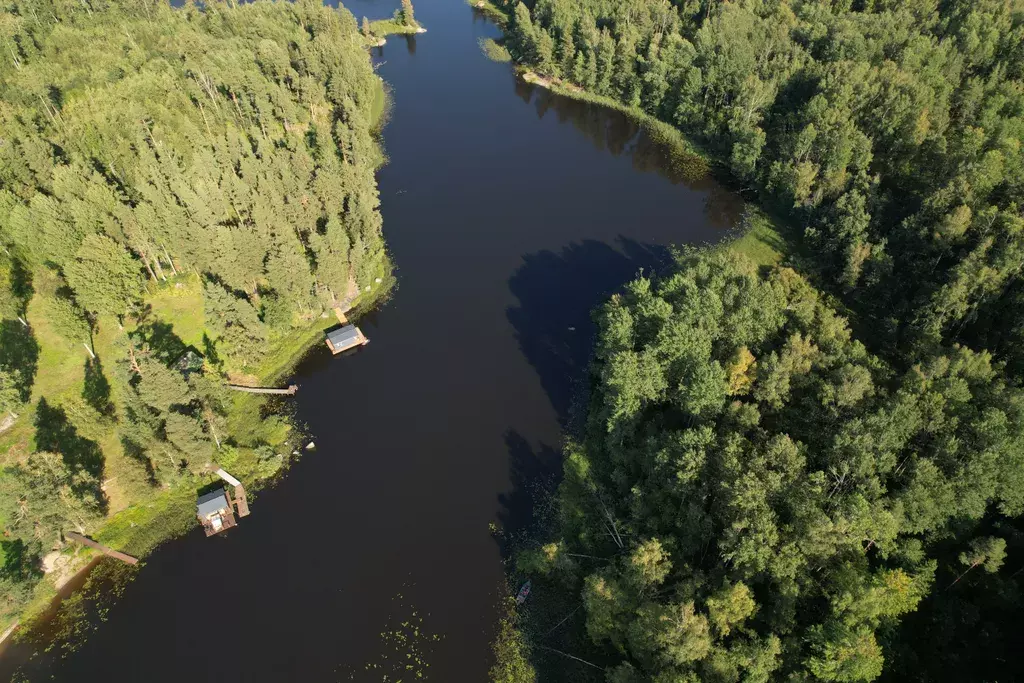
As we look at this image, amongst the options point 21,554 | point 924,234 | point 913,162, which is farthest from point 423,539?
point 913,162

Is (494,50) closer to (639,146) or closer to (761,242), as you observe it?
(639,146)

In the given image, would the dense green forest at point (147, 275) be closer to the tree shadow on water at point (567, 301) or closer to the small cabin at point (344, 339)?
the small cabin at point (344, 339)

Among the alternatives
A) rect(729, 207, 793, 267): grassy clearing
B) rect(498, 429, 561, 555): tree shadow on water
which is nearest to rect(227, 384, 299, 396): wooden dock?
rect(498, 429, 561, 555): tree shadow on water

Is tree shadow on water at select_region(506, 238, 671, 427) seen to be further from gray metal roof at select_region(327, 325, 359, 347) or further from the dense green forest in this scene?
the dense green forest

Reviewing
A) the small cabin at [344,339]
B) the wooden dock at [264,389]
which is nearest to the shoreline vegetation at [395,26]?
the small cabin at [344,339]

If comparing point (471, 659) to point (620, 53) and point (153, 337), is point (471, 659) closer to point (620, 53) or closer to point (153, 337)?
point (153, 337)
